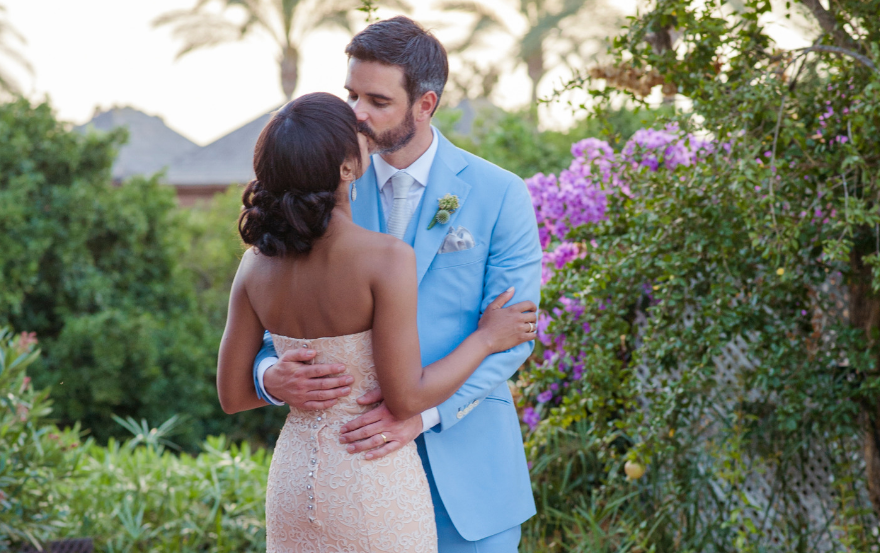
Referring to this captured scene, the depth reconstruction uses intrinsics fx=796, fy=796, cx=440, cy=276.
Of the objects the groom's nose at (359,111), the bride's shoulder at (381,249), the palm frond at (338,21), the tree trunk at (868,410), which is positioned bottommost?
the tree trunk at (868,410)

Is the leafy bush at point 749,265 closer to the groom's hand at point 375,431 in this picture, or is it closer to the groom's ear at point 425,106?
the groom's ear at point 425,106

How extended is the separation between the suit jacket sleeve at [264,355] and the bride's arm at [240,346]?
0.02m

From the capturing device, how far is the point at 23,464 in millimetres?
3666

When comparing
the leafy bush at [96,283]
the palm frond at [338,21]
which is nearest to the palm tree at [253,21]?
the palm frond at [338,21]

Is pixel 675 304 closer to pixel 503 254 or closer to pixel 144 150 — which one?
pixel 503 254

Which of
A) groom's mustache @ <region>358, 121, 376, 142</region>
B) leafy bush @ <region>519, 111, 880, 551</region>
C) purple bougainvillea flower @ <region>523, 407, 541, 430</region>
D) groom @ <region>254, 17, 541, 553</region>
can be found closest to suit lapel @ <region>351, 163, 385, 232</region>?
groom @ <region>254, 17, 541, 553</region>

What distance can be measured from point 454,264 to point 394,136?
382 millimetres

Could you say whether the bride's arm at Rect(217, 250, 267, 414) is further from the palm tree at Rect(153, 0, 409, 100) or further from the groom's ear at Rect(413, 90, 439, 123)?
the palm tree at Rect(153, 0, 409, 100)

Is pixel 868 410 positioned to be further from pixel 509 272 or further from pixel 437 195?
pixel 437 195

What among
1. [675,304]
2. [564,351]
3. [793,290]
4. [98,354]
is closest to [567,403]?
[564,351]

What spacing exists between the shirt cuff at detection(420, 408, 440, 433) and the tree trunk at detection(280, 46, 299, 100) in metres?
18.2

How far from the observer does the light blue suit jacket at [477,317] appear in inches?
80.1

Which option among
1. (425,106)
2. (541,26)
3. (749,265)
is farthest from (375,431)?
(541,26)

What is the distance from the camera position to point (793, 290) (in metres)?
2.88
